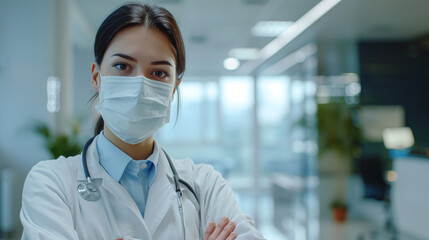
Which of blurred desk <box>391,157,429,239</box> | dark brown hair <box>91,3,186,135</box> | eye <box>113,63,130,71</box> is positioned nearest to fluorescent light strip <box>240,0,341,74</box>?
blurred desk <box>391,157,429,239</box>

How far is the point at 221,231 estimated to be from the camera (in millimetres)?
921

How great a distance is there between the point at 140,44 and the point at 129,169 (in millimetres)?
342

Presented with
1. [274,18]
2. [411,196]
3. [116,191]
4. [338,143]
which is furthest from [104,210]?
[338,143]

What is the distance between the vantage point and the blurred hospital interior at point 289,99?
3.68 metres

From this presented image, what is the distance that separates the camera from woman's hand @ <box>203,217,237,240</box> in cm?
90

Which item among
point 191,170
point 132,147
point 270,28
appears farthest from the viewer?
point 270,28

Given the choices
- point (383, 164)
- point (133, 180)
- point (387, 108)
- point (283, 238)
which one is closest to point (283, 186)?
point (283, 238)

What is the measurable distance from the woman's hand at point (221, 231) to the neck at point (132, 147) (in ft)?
0.92

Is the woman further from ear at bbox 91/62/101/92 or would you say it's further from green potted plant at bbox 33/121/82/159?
green potted plant at bbox 33/121/82/159

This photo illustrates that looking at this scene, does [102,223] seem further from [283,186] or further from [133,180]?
[283,186]

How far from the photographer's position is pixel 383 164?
4152 mm

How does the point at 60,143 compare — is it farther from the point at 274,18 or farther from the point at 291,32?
the point at 291,32

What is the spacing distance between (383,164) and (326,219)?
4.07 ft

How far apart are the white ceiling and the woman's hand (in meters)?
2.48
